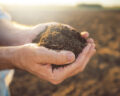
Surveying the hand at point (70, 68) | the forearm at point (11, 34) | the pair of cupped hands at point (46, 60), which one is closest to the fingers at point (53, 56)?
the pair of cupped hands at point (46, 60)

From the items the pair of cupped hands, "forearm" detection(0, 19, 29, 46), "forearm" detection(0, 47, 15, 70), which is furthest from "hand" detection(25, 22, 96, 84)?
"forearm" detection(0, 19, 29, 46)

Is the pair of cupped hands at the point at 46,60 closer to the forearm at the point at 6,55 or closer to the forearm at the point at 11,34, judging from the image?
the forearm at the point at 6,55

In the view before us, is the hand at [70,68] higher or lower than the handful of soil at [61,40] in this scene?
lower

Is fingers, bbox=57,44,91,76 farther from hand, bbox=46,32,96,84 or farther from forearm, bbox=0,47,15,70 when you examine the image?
forearm, bbox=0,47,15,70

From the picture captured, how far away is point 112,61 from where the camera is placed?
4.22 metres

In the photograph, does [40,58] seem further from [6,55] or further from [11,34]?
[11,34]

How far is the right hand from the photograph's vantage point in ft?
4.33

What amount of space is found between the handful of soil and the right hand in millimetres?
92

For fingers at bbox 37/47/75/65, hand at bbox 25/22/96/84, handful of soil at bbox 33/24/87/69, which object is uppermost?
handful of soil at bbox 33/24/87/69

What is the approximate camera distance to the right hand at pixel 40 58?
1.32 meters

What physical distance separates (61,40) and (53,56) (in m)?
0.21

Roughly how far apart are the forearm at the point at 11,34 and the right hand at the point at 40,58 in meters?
0.39

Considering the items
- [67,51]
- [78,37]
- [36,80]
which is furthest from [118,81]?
[67,51]

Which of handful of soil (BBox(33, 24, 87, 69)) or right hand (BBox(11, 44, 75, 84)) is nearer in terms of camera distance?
right hand (BBox(11, 44, 75, 84))
